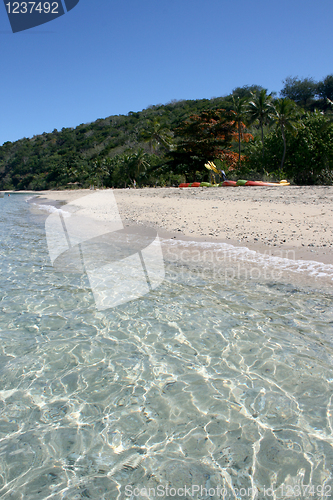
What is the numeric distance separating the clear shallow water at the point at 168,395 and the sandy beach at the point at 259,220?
262 centimetres

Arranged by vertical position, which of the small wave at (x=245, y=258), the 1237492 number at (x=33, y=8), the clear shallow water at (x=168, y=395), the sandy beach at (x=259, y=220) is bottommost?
the sandy beach at (x=259, y=220)

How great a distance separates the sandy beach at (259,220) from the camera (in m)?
7.64

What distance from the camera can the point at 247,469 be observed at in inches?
89.0

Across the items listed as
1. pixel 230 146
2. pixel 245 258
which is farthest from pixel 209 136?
pixel 245 258

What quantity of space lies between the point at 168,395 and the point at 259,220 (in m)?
7.90

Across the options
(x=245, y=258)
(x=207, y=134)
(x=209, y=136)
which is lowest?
(x=245, y=258)

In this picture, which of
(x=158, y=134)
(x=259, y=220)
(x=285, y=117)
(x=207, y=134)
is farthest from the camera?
(x=158, y=134)

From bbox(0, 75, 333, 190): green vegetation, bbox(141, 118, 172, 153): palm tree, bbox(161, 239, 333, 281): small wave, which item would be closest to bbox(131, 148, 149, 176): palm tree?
bbox(0, 75, 333, 190): green vegetation

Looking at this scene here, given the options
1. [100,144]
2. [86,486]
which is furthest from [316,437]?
[100,144]

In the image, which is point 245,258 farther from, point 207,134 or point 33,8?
point 207,134

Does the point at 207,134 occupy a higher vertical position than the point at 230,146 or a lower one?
higher

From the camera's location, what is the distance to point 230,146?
3155cm

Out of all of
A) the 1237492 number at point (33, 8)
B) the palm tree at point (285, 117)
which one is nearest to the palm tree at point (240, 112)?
the palm tree at point (285, 117)

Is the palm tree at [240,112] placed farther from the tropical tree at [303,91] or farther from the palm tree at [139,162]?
the tropical tree at [303,91]
